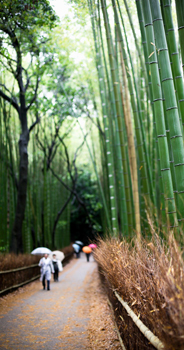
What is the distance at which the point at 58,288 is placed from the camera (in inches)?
226

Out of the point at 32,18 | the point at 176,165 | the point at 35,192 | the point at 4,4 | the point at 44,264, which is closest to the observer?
the point at 176,165

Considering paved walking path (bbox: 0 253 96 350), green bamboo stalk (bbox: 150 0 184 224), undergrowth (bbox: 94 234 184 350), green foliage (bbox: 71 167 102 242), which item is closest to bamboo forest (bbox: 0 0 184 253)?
green bamboo stalk (bbox: 150 0 184 224)

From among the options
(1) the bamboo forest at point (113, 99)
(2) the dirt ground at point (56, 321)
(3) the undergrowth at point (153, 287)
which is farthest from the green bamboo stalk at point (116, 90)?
(2) the dirt ground at point (56, 321)

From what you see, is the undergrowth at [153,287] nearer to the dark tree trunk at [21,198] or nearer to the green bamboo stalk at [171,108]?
the green bamboo stalk at [171,108]

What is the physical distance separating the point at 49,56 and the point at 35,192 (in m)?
3.58

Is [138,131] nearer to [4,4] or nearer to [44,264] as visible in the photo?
[4,4]

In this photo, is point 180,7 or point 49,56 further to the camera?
point 49,56

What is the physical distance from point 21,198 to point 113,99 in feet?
10.1

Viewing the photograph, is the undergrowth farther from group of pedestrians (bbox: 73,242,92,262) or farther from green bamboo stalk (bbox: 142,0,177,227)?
group of pedestrians (bbox: 73,242,92,262)

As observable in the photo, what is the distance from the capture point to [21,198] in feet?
20.5

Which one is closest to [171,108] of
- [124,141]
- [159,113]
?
[159,113]

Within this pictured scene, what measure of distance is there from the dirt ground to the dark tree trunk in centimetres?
133

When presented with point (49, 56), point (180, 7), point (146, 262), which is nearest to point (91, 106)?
point (49, 56)

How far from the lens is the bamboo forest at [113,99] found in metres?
2.15
